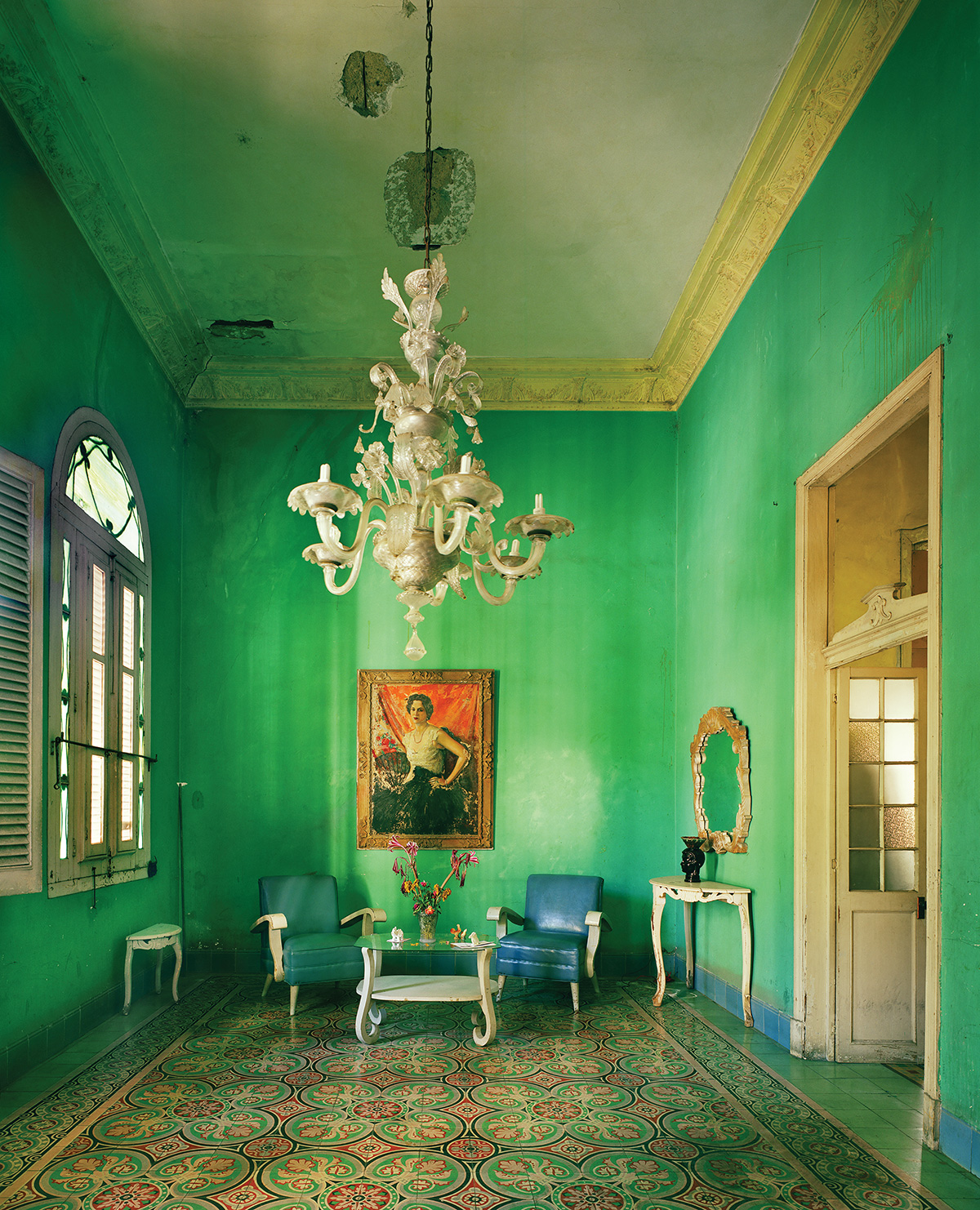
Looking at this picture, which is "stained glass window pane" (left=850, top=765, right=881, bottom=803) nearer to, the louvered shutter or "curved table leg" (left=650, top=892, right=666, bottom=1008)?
"curved table leg" (left=650, top=892, right=666, bottom=1008)

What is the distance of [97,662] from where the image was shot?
6.02 meters

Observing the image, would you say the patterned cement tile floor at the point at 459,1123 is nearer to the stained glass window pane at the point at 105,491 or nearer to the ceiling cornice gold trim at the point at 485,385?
the stained glass window pane at the point at 105,491

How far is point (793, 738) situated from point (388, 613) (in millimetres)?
3780

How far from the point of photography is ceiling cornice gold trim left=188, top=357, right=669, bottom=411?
8.18 metres

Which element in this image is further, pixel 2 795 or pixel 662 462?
pixel 662 462

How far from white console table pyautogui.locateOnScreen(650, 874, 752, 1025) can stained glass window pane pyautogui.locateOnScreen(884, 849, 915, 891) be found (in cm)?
96

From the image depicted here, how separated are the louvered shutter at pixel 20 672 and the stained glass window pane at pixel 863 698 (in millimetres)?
4394

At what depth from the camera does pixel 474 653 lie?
26.4ft

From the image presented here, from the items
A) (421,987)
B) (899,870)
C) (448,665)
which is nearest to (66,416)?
(448,665)

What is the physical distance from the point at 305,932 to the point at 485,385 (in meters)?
4.68

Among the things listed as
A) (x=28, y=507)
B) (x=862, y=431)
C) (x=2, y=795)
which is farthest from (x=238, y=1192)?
(x=862, y=431)

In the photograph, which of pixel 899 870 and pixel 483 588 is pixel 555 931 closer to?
pixel 899 870

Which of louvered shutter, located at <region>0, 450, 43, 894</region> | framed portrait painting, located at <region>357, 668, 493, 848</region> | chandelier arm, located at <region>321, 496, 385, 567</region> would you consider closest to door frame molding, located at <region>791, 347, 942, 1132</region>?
chandelier arm, located at <region>321, 496, 385, 567</region>

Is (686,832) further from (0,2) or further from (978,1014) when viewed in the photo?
(0,2)
